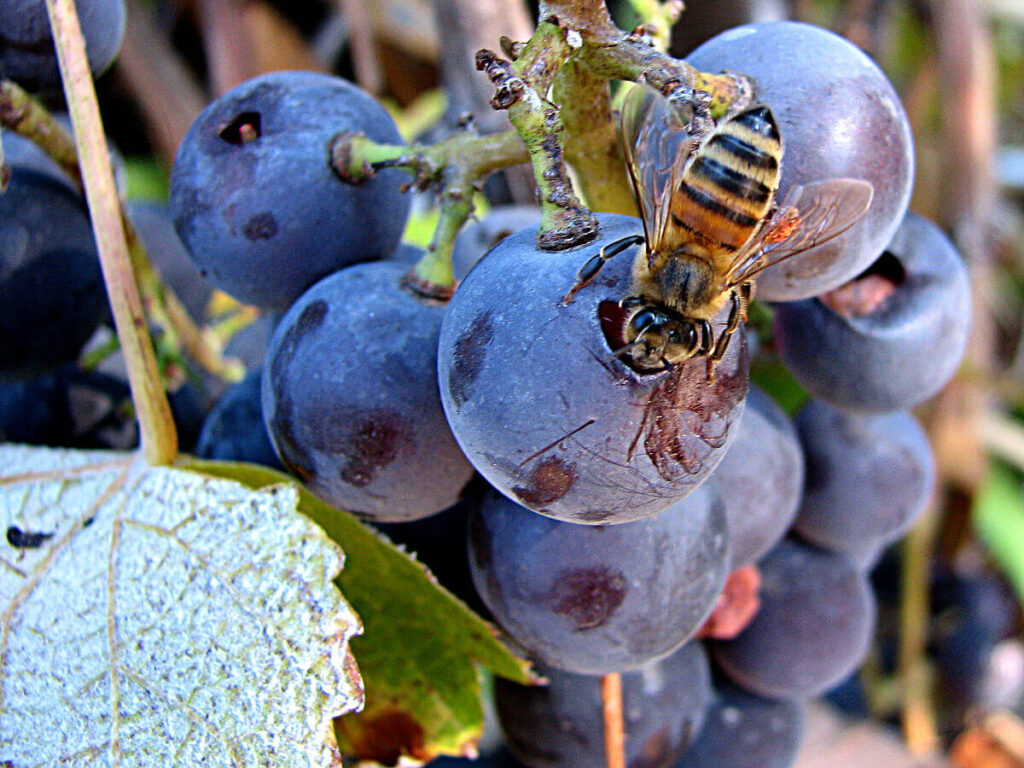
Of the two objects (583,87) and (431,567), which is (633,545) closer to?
(431,567)

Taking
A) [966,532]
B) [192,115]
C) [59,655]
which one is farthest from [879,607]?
[192,115]

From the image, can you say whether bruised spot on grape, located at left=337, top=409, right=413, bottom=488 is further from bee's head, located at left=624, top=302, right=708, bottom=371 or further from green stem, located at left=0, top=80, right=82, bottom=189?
green stem, located at left=0, top=80, right=82, bottom=189

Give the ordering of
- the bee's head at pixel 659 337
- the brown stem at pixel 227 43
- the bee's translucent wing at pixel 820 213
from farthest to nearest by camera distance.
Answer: the brown stem at pixel 227 43, the bee's translucent wing at pixel 820 213, the bee's head at pixel 659 337

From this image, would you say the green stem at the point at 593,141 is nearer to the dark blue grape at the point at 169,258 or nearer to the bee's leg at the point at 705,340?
the bee's leg at the point at 705,340

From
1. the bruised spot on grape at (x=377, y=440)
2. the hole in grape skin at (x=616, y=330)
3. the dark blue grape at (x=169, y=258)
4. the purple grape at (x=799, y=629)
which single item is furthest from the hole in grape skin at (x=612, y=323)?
the dark blue grape at (x=169, y=258)

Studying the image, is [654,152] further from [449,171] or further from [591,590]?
[591,590]

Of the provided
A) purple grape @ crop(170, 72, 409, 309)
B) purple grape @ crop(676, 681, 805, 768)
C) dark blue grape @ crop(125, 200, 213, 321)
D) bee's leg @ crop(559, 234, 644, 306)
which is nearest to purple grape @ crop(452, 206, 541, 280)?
purple grape @ crop(170, 72, 409, 309)

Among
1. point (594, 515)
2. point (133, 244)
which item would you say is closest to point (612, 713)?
point (594, 515)
